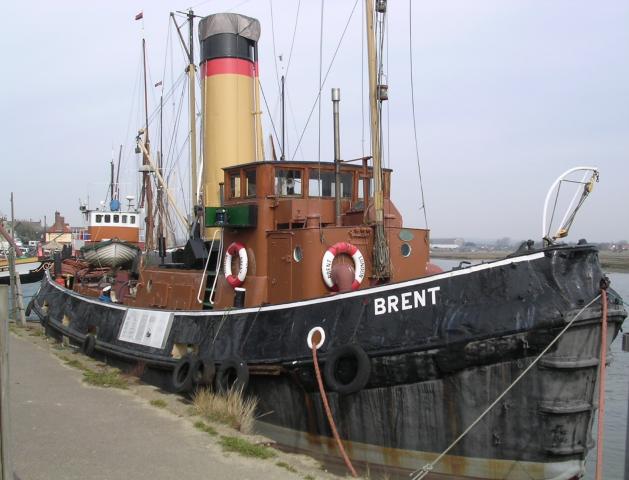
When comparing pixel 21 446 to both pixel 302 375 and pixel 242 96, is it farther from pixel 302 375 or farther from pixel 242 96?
pixel 242 96

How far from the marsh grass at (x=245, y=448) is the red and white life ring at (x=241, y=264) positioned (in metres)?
2.84

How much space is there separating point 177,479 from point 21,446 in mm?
1916

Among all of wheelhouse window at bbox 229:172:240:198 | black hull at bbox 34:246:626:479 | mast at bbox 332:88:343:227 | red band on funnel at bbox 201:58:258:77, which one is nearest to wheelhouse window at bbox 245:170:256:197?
wheelhouse window at bbox 229:172:240:198

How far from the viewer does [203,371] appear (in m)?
8.60

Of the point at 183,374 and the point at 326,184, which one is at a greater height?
the point at 326,184

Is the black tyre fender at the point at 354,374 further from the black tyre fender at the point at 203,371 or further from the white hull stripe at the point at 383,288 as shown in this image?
the black tyre fender at the point at 203,371

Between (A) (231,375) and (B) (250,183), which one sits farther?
(B) (250,183)

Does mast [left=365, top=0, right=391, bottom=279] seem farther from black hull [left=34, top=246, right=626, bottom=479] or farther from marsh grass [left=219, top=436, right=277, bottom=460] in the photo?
marsh grass [left=219, top=436, right=277, bottom=460]

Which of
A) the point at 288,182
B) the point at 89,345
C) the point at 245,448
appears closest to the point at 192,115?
the point at 89,345

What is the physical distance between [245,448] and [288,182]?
425cm

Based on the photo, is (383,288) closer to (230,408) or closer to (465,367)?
(465,367)

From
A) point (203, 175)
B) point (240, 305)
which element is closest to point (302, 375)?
point (240, 305)

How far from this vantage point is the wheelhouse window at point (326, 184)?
368 inches

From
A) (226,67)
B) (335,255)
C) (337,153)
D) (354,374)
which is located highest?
(226,67)
